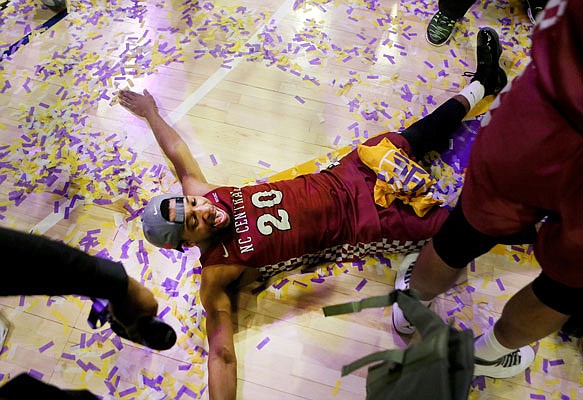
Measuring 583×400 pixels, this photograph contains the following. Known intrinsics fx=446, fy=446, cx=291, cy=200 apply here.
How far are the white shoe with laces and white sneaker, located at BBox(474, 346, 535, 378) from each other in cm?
25

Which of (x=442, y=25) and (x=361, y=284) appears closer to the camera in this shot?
(x=361, y=284)

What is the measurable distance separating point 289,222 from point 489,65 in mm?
1220

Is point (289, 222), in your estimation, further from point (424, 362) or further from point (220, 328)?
point (424, 362)

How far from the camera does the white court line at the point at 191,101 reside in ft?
6.21

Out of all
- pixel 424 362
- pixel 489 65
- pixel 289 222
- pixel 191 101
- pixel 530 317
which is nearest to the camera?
pixel 424 362

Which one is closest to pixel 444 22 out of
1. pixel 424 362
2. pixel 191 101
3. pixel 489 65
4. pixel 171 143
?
pixel 489 65

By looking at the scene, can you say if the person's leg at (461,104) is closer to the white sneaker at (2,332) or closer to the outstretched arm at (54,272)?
the outstretched arm at (54,272)

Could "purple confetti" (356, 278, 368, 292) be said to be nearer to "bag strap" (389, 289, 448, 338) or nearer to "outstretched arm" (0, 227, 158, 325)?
"bag strap" (389, 289, 448, 338)

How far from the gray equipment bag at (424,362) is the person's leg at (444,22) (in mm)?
1672

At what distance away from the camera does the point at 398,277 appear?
1688 mm

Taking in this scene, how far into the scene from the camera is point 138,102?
2109 millimetres

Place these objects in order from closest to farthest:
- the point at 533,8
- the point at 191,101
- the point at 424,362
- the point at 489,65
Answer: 1. the point at 424,362
2. the point at 489,65
3. the point at 191,101
4. the point at 533,8

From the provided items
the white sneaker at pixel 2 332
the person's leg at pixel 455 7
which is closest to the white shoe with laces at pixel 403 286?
the person's leg at pixel 455 7

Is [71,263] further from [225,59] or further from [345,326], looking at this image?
[225,59]
